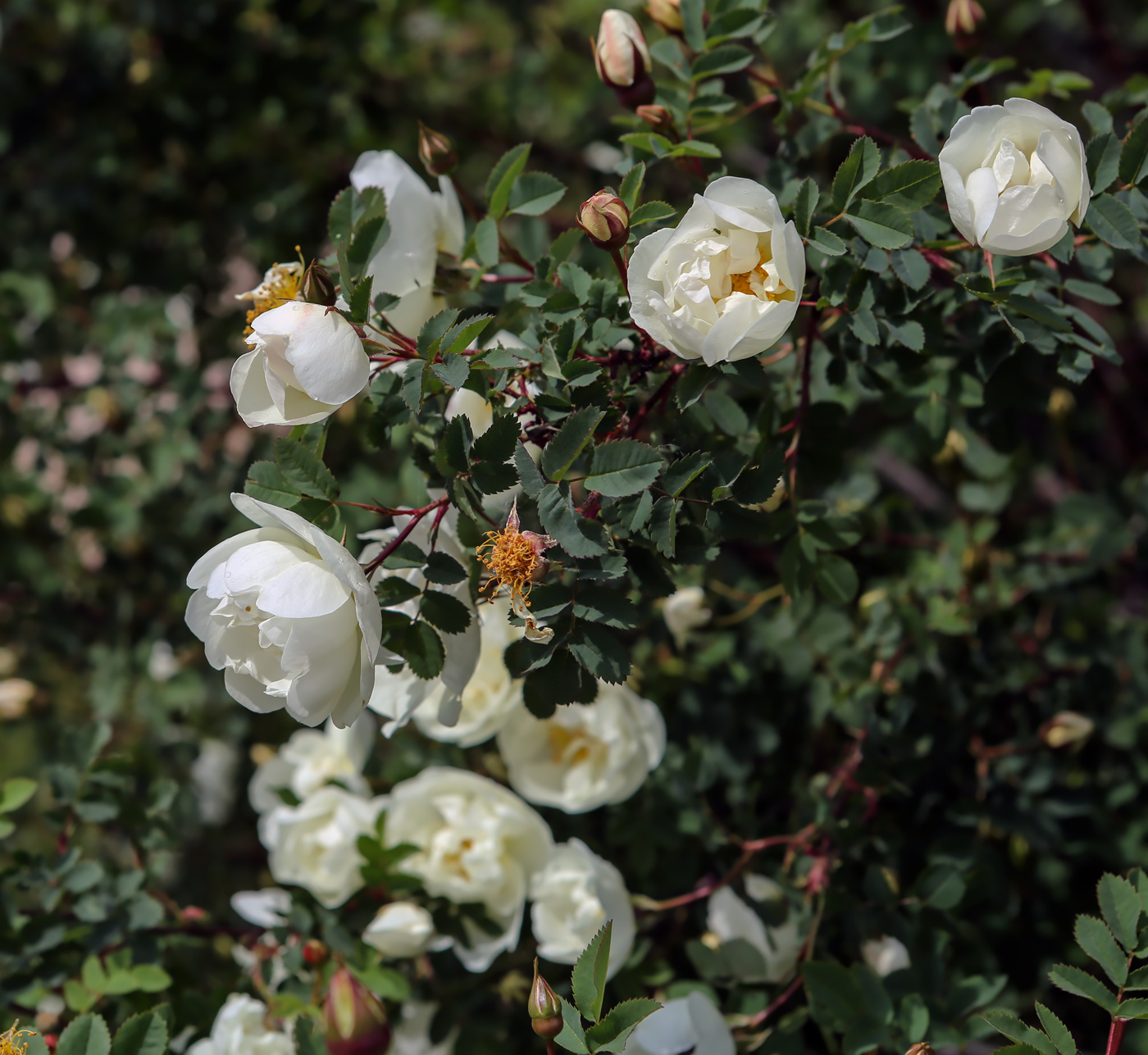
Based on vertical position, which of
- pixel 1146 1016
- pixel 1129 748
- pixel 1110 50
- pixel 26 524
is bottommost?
pixel 26 524

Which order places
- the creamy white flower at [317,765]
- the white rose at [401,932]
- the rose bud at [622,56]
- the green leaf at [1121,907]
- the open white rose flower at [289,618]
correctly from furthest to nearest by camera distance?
1. the creamy white flower at [317,765]
2. the white rose at [401,932]
3. the rose bud at [622,56]
4. the green leaf at [1121,907]
5. the open white rose flower at [289,618]

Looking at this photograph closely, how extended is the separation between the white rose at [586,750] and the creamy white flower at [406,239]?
371mm

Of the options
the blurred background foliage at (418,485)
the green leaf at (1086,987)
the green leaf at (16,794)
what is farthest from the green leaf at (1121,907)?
the green leaf at (16,794)

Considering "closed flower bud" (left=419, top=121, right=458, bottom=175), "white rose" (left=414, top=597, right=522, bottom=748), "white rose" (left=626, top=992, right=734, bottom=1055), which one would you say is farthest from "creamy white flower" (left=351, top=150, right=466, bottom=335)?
"white rose" (left=626, top=992, right=734, bottom=1055)

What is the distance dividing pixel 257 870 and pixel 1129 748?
1.35 m

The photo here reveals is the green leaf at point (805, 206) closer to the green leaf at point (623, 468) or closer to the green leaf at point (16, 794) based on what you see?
the green leaf at point (623, 468)

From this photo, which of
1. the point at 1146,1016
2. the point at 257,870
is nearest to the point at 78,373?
Result: the point at 257,870

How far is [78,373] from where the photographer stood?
1.76 metres

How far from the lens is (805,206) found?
0.66 metres

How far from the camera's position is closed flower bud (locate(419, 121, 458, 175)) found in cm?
81

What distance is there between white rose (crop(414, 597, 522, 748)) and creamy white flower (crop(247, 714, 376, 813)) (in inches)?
5.1

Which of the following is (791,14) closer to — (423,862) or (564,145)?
(564,145)

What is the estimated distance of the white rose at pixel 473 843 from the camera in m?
0.92

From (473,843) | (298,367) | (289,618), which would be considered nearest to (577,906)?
(473,843)
